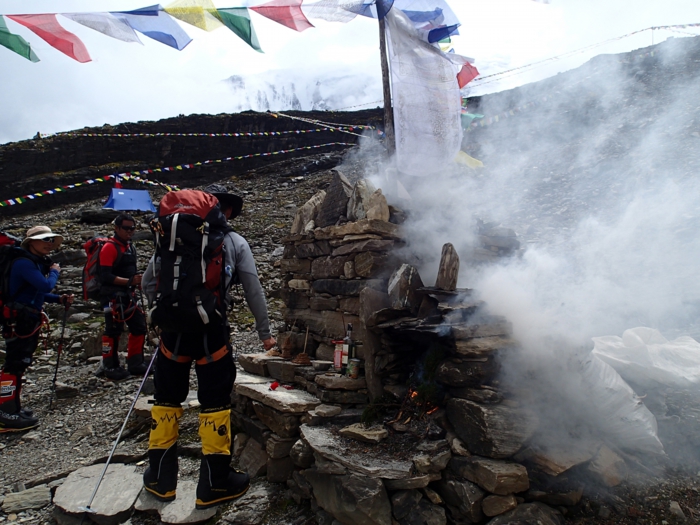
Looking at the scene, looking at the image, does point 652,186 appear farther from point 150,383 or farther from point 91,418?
point 91,418

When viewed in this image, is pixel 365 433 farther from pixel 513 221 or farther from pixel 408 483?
pixel 513 221

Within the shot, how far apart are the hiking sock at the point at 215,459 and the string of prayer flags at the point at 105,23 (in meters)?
4.97

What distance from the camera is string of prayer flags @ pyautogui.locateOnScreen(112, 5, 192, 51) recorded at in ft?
16.8

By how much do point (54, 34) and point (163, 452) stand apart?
5542mm

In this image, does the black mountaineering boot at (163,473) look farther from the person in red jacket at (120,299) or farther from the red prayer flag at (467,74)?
the red prayer flag at (467,74)

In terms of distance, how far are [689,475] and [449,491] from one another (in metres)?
1.50

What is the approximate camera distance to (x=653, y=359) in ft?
10.5

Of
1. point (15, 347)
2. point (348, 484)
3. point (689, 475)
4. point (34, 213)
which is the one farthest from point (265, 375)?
point (34, 213)

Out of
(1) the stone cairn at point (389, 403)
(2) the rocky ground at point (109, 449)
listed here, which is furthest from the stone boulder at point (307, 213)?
(2) the rocky ground at point (109, 449)

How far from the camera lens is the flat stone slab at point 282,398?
330cm

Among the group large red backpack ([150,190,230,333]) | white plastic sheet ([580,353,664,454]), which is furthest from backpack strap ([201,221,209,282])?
white plastic sheet ([580,353,664,454])

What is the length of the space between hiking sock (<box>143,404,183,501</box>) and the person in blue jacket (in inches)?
108

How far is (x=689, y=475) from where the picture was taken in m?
Answer: 2.55

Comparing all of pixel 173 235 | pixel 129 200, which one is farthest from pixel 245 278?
pixel 129 200
